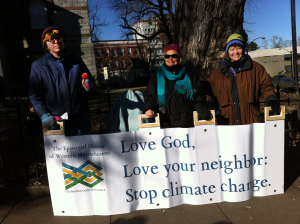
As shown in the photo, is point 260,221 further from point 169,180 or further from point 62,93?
point 62,93

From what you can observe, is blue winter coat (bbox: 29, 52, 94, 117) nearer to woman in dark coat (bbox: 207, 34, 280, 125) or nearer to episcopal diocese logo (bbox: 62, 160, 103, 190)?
episcopal diocese logo (bbox: 62, 160, 103, 190)

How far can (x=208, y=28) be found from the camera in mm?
4754

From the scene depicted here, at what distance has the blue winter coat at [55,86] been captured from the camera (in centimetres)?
294

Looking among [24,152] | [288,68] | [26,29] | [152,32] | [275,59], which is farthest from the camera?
[275,59]

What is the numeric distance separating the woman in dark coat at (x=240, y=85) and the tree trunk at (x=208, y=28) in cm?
161

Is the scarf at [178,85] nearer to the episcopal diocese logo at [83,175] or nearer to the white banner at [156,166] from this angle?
the white banner at [156,166]

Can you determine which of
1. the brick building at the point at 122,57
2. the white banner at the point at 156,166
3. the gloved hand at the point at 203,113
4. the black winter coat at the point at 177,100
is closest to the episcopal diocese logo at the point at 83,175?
the white banner at the point at 156,166

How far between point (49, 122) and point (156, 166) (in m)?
1.24

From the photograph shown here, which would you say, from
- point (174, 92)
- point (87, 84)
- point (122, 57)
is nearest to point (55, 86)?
point (87, 84)

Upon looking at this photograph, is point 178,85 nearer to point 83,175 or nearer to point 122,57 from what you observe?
point 83,175

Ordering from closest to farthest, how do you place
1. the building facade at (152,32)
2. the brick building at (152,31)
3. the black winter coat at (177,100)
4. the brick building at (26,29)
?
1. the black winter coat at (177,100)
2. the brick building at (26,29)
3. the brick building at (152,31)
4. the building facade at (152,32)

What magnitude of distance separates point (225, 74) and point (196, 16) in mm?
2141

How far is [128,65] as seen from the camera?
2464 inches

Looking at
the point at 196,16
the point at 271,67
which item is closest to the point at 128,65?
the point at 271,67
